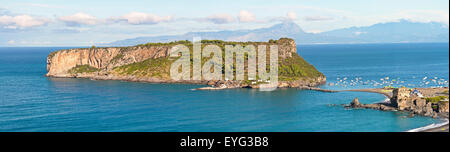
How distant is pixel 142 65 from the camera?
571ft

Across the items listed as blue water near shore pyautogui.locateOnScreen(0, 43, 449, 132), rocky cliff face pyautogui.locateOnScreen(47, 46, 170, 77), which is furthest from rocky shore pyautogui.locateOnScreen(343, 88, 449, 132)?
rocky cliff face pyautogui.locateOnScreen(47, 46, 170, 77)

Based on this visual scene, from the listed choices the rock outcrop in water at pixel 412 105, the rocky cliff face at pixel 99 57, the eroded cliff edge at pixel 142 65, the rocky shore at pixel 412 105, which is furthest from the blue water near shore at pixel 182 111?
the rocky cliff face at pixel 99 57

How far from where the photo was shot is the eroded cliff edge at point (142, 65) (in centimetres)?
14888

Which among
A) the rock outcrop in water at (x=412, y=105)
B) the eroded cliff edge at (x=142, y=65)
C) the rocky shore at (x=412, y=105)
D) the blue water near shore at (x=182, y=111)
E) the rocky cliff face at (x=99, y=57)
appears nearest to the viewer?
the blue water near shore at (x=182, y=111)

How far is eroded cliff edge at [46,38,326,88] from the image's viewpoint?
14888 cm

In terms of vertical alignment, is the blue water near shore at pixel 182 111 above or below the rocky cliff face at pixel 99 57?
below

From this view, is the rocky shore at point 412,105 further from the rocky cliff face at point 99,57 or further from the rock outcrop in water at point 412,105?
the rocky cliff face at point 99,57

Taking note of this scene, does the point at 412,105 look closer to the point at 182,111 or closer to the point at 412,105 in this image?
the point at 412,105
